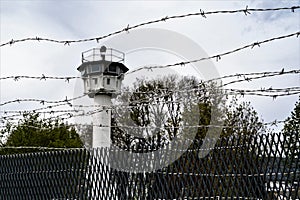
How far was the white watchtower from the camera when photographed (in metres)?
7.16

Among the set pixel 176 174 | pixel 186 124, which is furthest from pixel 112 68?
pixel 186 124

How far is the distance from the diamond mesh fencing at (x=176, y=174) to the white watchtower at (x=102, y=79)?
812 mm

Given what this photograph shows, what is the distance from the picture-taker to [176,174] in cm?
508

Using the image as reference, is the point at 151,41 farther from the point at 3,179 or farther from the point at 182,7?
the point at 3,179

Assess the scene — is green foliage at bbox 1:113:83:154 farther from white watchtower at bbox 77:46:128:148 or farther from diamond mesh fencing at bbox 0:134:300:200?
diamond mesh fencing at bbox 0:134:300:200

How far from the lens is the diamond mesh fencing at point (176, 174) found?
4203 millimetres

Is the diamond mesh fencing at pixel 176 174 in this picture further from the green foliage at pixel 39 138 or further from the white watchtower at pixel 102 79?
the green foliage at pixel 39 138

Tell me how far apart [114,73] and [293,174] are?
4.13 metres

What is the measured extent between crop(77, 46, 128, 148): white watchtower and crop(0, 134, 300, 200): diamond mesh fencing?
0.81 metres

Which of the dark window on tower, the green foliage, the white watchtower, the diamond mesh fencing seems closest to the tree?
the diamond mesh fencing

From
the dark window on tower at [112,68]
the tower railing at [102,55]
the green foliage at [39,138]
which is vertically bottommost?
the green foliage at [39,138]

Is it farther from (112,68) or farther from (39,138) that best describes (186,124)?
(112,68)

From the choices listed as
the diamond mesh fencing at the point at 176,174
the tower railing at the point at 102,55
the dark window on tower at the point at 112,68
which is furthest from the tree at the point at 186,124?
the tower railing at the point at 102,55

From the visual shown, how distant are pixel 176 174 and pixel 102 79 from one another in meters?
2.84
